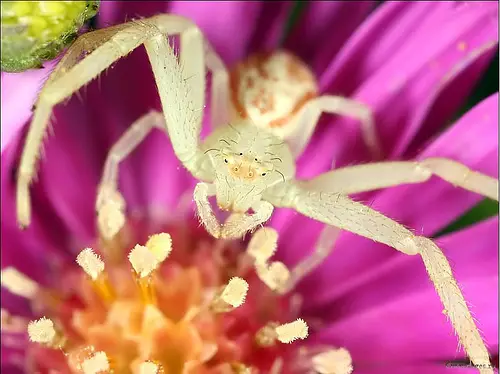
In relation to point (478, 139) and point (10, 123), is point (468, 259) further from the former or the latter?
point (10, 123)

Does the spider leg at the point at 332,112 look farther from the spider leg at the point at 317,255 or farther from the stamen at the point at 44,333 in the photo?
the stamen at the point at 44,333

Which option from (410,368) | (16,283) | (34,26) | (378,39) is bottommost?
(410,368)

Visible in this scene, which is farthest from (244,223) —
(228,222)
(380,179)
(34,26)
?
(34,26)

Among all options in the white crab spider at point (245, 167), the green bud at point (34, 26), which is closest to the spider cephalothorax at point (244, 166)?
the white crab spider at point (245, 167)

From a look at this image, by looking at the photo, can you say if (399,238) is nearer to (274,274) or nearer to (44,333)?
(274,274)

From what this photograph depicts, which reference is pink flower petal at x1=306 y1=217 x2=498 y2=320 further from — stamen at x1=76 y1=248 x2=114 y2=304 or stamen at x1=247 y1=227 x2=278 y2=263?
stamen at x1=76 y1=248 x2=114 y2=304

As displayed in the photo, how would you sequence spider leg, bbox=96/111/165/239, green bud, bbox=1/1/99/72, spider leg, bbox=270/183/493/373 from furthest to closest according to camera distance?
1. spider leg, bbox=96/111/165/239
2. spider leg, bbox=270/183/493/373
3. green bud, bbox=1/1/99/72

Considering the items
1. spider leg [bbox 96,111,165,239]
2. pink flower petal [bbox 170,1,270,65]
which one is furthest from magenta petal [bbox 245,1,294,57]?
spider leg [bbox 96,111,165,239]

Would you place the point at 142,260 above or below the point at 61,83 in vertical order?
below
